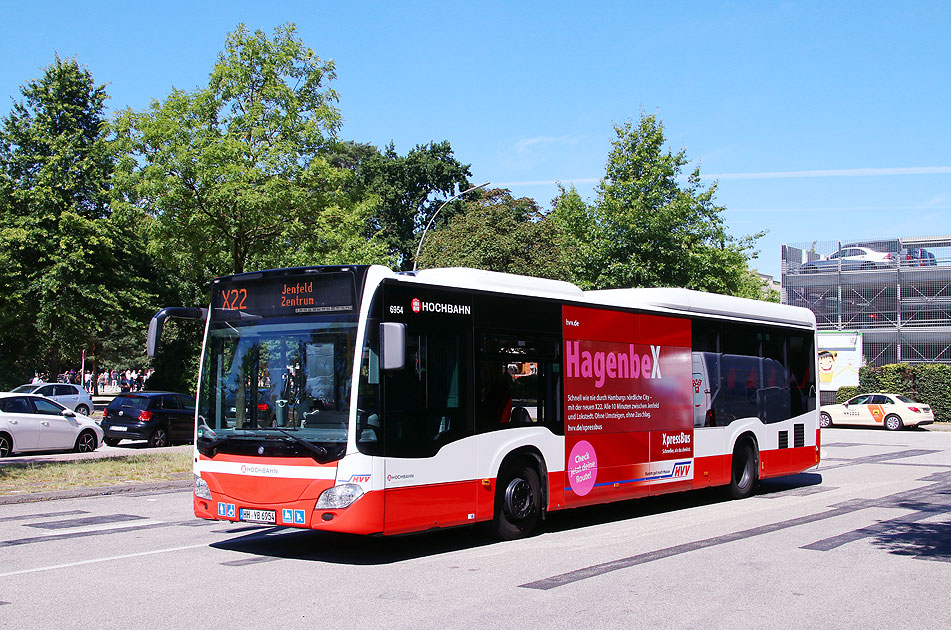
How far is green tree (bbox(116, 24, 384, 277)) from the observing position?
77.5ft

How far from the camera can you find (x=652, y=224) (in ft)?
98.4

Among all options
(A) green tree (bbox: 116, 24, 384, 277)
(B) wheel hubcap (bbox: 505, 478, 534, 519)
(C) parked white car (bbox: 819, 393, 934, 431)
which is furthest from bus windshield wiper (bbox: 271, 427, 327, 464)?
(C) parked white car (bbox: 819, 393, 934, 431)

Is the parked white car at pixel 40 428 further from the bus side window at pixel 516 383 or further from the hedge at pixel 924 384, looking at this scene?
the hedge at pixel 924 384

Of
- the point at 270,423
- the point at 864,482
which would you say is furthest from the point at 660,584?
the point at 864,482

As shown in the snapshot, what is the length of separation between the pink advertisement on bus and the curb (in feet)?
26.6

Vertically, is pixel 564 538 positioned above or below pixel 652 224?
below

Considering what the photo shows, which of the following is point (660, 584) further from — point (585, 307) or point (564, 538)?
point (585, 307)

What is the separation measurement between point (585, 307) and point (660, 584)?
4548mm

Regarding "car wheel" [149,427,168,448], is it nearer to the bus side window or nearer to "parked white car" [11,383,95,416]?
"parked white car" [11,383,95,416]

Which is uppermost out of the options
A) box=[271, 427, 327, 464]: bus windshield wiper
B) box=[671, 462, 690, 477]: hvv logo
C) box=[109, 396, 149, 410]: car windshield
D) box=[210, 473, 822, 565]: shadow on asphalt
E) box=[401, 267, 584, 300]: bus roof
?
box=[401, 267, 584, 300]: bus roof

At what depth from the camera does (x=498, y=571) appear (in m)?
8.43

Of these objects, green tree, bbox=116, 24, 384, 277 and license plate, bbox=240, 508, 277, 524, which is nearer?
license plate, bbox=240, 508, 277, 524

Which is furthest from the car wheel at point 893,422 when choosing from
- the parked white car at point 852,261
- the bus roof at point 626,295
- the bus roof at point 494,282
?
the bus roof at point 494,282

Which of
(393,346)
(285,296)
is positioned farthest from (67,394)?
(393,346)
